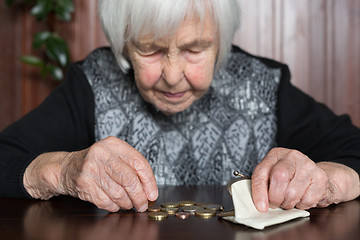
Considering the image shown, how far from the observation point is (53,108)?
5.58ft

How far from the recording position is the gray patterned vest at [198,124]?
174 centimetres

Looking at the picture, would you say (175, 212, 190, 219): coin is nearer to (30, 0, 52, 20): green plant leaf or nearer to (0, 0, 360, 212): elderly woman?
(0, 0, 360, 212): elderly woman

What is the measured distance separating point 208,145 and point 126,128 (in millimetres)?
331

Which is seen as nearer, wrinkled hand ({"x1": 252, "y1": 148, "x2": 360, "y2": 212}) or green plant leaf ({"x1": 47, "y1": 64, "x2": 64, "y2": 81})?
wrinkled hand ({"x1": 252, "y1": 148, "x2": 360, "y2": 212})

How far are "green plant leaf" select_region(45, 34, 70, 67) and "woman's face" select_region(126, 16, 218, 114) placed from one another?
142cm

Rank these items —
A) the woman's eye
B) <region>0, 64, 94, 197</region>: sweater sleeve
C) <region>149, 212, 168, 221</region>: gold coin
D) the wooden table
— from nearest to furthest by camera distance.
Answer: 1. the wooden table
2. <region>149, 212, 168, 221</region>: gold coin
3. the woman's eye
4. <region>0, 64, 94, 197</region>: sweater sleeve

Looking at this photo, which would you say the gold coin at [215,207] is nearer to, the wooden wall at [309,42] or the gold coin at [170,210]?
the gold coin at [170,210]

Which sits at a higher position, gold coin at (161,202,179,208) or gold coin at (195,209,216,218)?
gold coin at (195,209,216,218)

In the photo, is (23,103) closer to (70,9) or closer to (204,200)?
(70,9)

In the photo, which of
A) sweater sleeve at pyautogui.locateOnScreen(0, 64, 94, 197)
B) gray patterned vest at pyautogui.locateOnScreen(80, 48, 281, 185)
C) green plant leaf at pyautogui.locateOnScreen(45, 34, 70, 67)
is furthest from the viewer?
green plant leaf at pyautogui.locateOnScreen(45, 34, 70, 67)

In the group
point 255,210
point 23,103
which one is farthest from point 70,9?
point 255,210

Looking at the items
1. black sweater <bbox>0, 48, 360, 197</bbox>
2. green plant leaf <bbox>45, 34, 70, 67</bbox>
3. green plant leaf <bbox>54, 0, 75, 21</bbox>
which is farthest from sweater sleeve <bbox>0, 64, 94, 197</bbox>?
green plant leaf <bbox>54, 0, 75, 21</bbox>

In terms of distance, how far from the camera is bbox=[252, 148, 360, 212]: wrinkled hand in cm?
99

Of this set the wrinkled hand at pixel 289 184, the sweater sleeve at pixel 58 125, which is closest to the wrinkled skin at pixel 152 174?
the wrinkled hand at pixel 289 184
